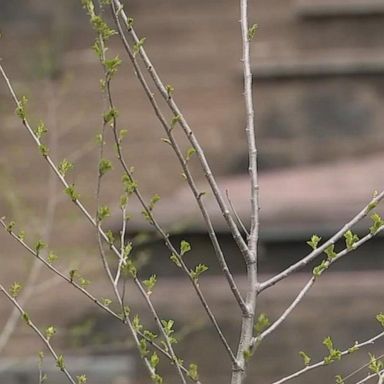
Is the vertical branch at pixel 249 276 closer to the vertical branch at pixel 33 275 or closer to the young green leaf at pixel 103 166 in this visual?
the young green leaf at pixel 103 166

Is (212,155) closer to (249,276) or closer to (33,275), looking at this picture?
(33,275)

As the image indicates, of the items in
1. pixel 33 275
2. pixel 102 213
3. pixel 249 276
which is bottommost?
pixel 249 276

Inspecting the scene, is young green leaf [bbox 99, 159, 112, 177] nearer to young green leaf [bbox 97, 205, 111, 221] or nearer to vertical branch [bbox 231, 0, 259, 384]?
young green leaf [bbox 97, 205, 111, 221]

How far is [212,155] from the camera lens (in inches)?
295

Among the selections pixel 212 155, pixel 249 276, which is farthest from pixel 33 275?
pixel 212 155

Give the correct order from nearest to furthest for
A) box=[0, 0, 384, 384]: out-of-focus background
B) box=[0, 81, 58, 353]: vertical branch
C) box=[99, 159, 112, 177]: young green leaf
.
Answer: box=[99, 159, 112, 177]: young green leaf
box=[0, 81, 58, 353]: vertical branch
box=[0, 0, 384, 384]: out-of-focus background

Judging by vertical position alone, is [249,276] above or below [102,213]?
below

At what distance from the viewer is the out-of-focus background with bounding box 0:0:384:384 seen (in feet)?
18.9

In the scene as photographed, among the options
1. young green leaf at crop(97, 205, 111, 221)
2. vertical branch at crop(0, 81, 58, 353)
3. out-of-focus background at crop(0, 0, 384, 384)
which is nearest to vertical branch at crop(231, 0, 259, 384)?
young green leaf at crop(97, 205, 111, 221)

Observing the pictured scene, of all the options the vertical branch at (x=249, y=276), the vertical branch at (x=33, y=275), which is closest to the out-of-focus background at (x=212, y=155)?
the vertical branch at (x=33, y=275)

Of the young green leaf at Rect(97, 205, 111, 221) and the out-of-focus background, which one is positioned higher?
the out-of-focus background

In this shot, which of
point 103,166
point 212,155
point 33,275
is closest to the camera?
point 103,166

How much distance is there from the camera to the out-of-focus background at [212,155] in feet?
18.9

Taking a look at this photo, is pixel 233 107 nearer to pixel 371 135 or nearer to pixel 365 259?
pixel 371 135
